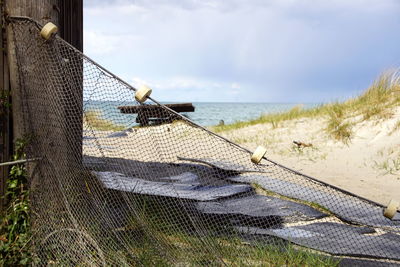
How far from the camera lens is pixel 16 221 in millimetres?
3441

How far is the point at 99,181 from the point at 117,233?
53.8 inches

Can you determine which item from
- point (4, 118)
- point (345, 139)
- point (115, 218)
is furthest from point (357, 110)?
point (4, 118)

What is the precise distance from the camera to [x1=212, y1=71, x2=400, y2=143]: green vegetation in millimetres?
10290

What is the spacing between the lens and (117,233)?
374 centimetres

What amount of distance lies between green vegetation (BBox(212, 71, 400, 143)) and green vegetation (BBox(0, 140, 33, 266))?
296 inches

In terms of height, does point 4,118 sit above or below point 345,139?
above

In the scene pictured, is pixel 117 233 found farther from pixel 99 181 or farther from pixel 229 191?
pixel 229 191

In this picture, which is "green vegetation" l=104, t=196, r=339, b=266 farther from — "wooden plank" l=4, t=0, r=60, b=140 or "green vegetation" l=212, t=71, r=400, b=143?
"green vegetation" l=212, t=71, r=400, b=143

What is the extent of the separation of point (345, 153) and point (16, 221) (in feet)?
23.1

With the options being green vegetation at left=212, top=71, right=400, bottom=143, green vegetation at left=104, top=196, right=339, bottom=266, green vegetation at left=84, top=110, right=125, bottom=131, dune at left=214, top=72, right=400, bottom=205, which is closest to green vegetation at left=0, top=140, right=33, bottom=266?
green vegetation at left=84, top=110, right=125, bottom=131

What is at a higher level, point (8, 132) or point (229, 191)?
point (8, 132)

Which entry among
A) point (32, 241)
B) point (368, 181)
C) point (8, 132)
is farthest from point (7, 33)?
point (368, 181)

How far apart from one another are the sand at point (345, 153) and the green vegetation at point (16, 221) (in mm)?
4339

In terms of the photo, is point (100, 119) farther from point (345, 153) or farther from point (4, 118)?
point (345, 153)
